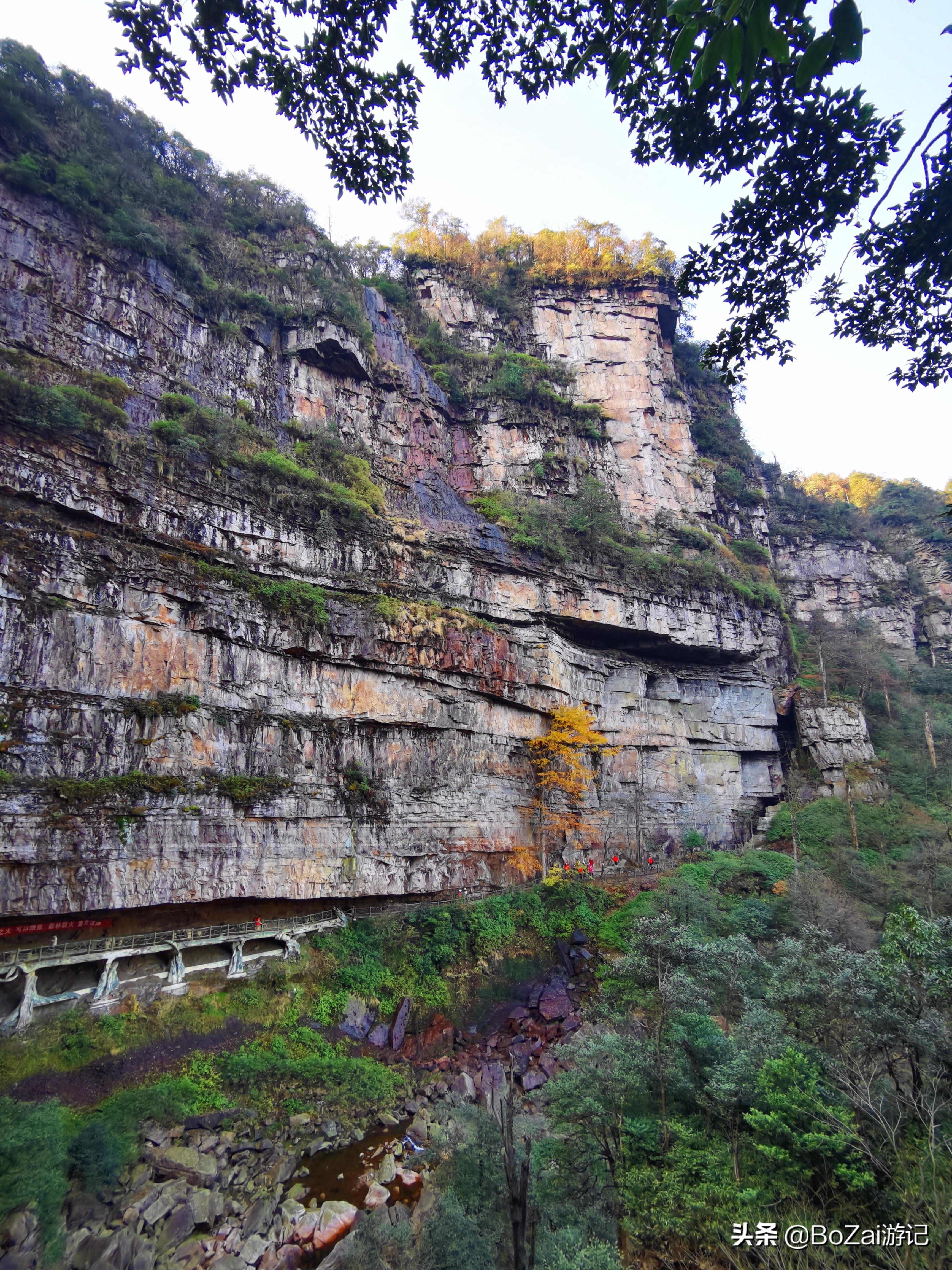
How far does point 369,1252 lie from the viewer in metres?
9.68

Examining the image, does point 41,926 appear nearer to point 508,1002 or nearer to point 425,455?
point 508,1002

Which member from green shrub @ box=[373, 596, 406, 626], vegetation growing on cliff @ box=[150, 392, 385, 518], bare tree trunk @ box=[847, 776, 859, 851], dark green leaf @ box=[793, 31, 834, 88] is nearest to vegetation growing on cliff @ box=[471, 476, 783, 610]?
vegetation growing on cliff @ box=[150, 392, 385, 518]

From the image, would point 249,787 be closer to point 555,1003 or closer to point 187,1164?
point 187,1164

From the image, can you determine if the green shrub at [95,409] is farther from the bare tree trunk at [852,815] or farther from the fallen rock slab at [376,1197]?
the bare tree trunk at [852,815]

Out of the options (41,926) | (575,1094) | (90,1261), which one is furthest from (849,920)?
(41,926)

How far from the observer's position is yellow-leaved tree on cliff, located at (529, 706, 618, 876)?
75.5 ft

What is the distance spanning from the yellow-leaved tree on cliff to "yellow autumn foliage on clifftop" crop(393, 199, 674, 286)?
96.2ft

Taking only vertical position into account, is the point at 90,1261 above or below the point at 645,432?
below

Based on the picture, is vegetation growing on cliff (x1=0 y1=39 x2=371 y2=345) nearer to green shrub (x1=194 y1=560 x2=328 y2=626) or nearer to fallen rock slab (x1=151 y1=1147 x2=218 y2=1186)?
green shrub (x1=194 y1=560 x2=328 y2=626)

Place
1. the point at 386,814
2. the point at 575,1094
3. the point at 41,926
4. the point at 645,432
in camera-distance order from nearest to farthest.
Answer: the point at 575,1094, the point at 41,926, the point at 386,814, the point at 645,432

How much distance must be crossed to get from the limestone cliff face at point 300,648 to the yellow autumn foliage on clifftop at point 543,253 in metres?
8.38

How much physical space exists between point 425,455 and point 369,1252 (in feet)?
95.3

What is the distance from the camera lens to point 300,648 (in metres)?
18.8

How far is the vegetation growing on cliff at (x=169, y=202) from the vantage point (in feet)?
71.2
